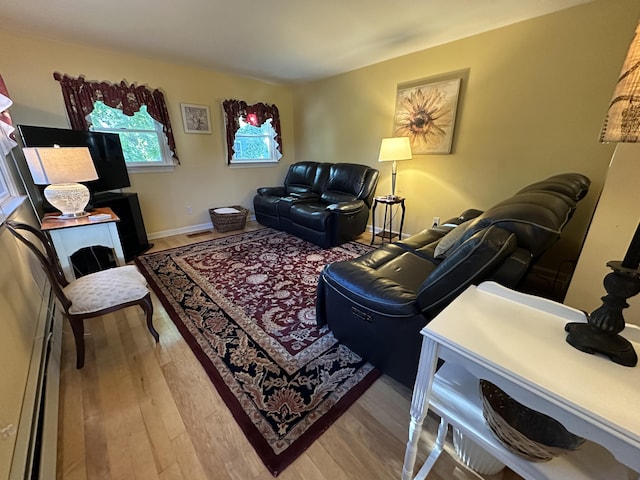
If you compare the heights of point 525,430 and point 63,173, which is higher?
point 63,173

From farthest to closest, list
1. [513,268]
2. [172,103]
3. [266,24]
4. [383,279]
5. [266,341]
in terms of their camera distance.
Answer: [172,103], [266,24], [266,341], [383,279], [513,268]

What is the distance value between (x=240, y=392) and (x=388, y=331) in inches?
33.8

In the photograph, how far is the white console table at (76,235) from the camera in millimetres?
1797

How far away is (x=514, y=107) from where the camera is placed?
99.2 inches

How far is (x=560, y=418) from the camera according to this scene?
0.58 m

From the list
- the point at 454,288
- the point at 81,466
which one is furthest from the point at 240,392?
the point at 454,288

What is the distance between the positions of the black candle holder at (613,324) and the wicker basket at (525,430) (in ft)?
0.81

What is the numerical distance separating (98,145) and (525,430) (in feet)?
13.1

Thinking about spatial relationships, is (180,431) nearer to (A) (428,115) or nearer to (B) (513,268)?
(B) (513,268)

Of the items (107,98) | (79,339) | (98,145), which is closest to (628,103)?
(79,339)

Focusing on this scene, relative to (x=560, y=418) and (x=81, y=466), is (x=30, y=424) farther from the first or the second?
(x=560, y=418)

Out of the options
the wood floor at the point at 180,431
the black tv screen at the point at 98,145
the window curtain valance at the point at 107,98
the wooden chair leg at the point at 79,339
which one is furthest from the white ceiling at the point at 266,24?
the wood floor at the point at 180,431

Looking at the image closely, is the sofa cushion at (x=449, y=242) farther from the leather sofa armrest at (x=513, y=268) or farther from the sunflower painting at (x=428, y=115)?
the sunflower painting at (x=428, y=115)

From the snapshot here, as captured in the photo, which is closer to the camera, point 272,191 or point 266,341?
point 266,341
